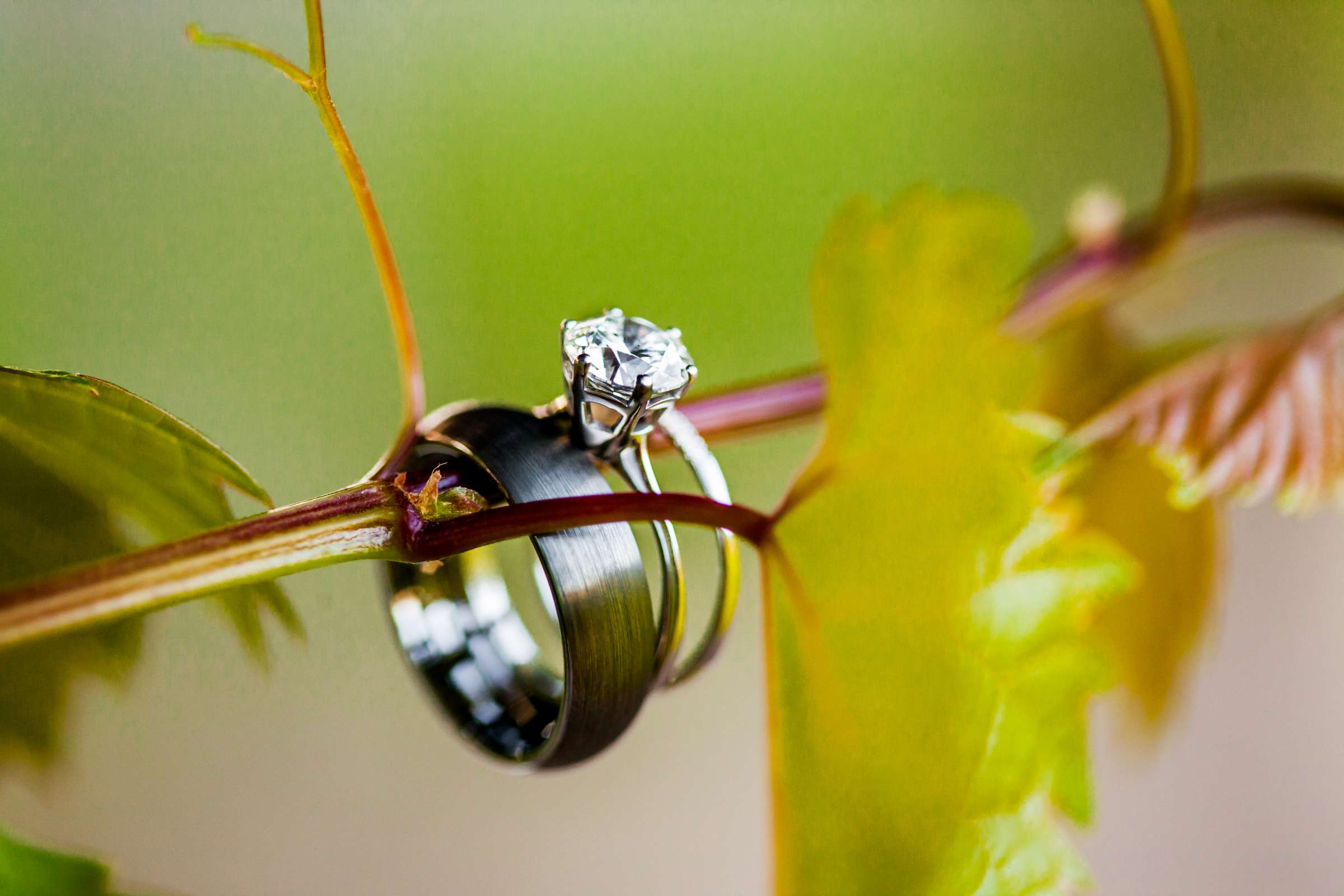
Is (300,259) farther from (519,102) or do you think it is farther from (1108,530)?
(1108,530)

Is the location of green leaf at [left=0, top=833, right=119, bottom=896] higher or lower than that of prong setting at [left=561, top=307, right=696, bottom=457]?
lower

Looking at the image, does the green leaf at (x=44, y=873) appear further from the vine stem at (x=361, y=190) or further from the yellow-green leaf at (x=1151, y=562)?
the yellow-green leaf at (x=1151, y=562)

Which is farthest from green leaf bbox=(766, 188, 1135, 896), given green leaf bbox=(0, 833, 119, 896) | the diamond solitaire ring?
green leaf bbox=(0, 833, 119, 896)

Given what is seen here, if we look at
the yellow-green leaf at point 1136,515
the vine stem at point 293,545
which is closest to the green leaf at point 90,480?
the vine stem at point 293,545

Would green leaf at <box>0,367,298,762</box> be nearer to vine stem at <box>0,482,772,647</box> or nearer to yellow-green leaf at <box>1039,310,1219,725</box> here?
vine stem at <box>0,482,772,647</box>

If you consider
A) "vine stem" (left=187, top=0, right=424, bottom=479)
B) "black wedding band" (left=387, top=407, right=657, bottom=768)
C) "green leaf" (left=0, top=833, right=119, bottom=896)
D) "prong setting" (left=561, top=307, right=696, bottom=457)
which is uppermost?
"vine stem" (left=187, top=0, right=424, bottom=479)

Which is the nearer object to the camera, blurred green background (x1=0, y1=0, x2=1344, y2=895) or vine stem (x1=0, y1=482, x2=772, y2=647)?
vine stem (x1=0, y1=482, x2=772, y2=647)

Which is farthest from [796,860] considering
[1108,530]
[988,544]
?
[1108,530]
